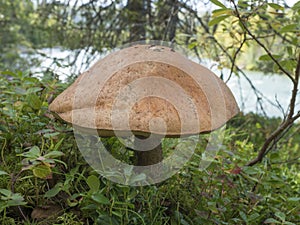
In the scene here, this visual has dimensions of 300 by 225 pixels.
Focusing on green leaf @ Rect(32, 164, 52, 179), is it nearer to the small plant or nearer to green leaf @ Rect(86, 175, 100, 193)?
the small plant

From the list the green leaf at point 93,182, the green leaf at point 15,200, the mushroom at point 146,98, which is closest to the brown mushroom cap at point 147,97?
the mushroom at point 146,98

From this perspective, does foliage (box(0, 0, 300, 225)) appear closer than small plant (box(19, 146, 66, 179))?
No

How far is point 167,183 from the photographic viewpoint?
1.40 metres

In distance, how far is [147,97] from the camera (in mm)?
1071

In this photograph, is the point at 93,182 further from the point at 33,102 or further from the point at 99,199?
the point at 33,102

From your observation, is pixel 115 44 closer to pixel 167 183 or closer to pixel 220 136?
pixel 220 136

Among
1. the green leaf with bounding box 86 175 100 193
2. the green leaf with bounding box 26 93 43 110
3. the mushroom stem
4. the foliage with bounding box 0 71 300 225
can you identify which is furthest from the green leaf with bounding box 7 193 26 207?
the green leaf with bounding box 26 93 43 110

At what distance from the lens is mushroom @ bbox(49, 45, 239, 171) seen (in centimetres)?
103

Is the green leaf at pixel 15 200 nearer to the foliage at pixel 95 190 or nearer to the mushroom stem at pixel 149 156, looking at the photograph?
the foliage at pixel 95 190

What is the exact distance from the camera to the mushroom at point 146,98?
1.03 metres

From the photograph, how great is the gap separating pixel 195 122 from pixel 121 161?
448 millimetres

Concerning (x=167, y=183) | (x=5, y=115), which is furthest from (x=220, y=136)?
(x=5, y=115)

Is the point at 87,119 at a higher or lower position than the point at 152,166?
higher

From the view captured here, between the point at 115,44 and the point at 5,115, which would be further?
the point at 115,44
